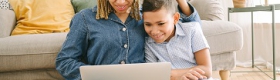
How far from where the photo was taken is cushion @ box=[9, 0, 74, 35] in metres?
1.61

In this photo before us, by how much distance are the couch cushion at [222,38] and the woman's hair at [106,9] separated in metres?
0.43

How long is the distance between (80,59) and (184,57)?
1.36ft

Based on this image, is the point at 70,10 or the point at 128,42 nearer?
the point at 128,42

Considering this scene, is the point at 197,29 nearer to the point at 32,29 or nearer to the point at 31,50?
the point at 31,50

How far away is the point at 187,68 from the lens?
3.30 feet

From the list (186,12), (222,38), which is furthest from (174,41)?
(222,38)

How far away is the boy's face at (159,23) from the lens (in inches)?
37.1

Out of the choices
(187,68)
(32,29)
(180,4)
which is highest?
(180,4)

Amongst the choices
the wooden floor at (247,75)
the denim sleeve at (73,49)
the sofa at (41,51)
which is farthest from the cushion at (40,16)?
the wooden floor at (247,75)

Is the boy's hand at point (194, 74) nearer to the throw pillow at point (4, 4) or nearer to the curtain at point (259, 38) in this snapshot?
the throw pillow at point (4, 4)

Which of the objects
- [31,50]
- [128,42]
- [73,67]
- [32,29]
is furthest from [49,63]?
[32,29]

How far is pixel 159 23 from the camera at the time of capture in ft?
3.13

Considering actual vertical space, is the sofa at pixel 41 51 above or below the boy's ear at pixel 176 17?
below

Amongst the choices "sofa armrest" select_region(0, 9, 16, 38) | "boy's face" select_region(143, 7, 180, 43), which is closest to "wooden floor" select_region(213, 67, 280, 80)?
"boy's face" select_region(143, 7, 180, 43)
